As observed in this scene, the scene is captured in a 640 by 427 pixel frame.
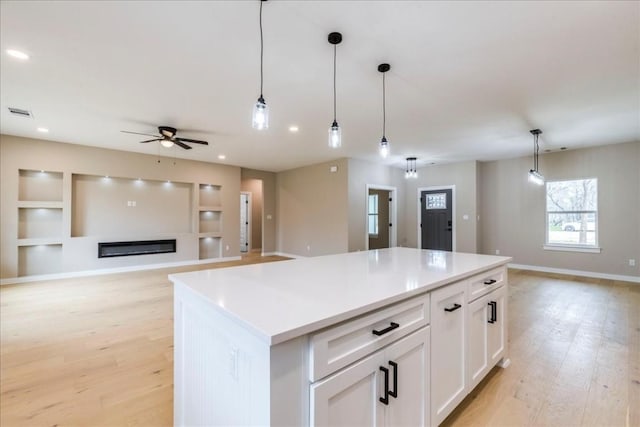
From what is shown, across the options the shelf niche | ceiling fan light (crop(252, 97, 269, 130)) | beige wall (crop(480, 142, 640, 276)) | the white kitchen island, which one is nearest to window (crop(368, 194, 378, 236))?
beige wall (crop(480, 142, 640, 276))

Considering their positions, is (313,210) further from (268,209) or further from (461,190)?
(461,190)

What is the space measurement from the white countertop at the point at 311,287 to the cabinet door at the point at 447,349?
11cm

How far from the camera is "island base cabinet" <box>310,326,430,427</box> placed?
95cm

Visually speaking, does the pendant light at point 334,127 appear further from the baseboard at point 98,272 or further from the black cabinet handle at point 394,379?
the baseboard at point 98,272

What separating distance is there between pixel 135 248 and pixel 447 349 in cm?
674

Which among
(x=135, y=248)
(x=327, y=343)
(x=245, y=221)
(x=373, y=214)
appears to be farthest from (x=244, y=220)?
(x=327, y=343)

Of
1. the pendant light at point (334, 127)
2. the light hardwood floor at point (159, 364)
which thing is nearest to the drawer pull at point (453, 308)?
the light hardwood floor at point (159, 364)

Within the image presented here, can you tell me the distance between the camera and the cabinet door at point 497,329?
2027 mm

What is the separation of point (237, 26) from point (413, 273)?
2.13 metres

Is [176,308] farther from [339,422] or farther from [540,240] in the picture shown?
[540,240]

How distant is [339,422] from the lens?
39.2 inches

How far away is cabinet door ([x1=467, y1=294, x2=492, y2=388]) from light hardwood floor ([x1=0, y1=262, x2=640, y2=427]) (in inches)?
8.0

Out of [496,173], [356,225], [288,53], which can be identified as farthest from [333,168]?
[288,53]

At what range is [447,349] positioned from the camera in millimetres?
1564
